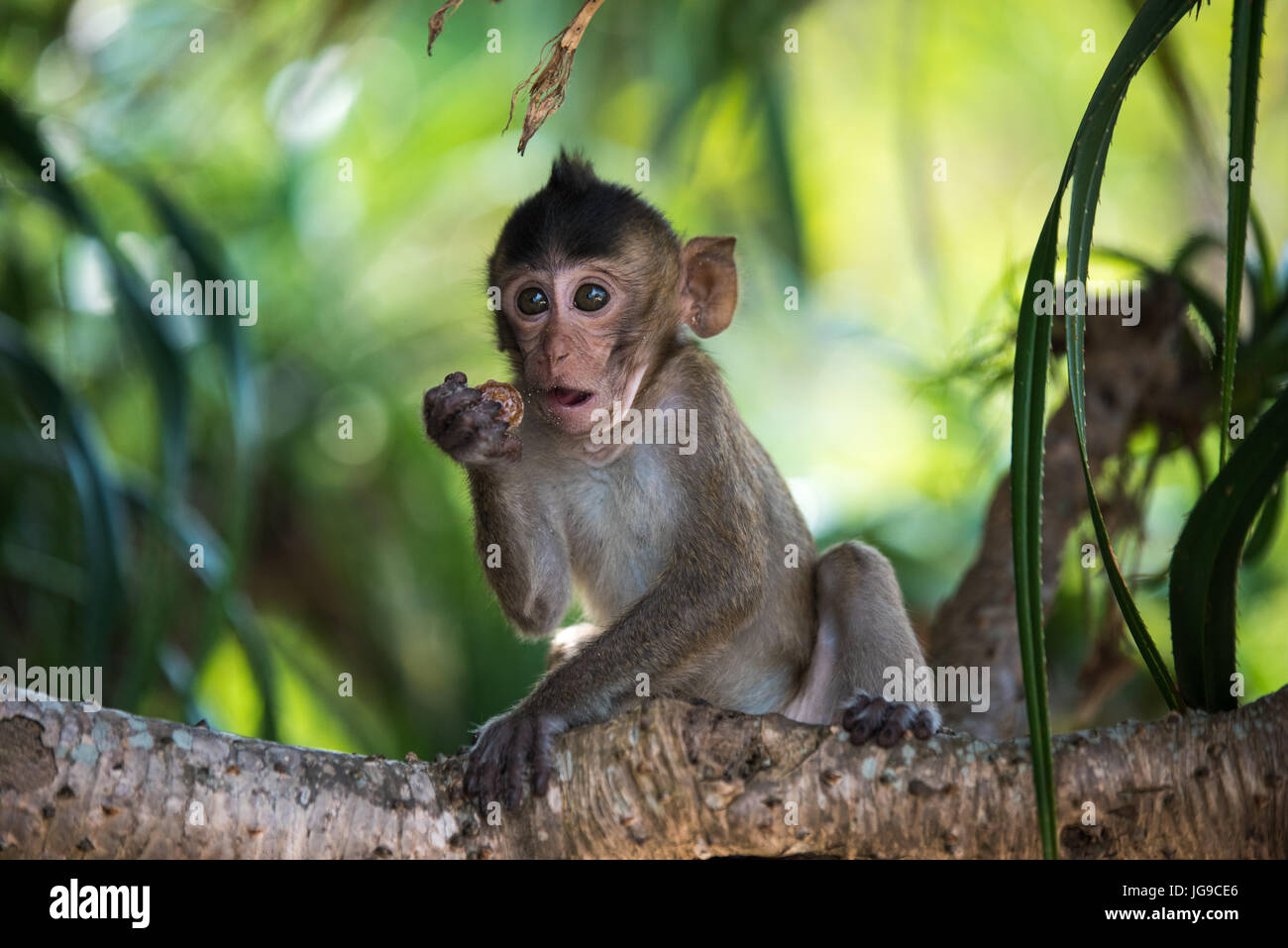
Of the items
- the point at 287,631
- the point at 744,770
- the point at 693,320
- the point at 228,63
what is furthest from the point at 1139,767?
the point at 228,63

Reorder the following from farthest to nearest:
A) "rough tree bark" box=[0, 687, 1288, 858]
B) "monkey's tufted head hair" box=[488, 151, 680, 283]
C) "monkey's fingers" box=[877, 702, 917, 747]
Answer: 1. "monkey's tufted head hair" box=[488, 151, 680, 283]
2. "monkey's fingers" box=[877, 702, 917, 747]
3. "rough tree bark" box=[0, 687, 1288, 858]

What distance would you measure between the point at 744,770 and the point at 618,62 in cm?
670

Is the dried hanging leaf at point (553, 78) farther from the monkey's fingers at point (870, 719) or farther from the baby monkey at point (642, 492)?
the monkey's fingers at point (870, 719)

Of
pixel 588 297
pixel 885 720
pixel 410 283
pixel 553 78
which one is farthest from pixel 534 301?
pixel 410 283

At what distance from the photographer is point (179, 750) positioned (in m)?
2.81

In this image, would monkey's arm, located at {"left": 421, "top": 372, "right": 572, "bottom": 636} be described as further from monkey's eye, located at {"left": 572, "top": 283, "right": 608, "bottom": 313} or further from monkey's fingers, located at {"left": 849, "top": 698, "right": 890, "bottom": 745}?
monkey's fingers, located at {"left": 849, "top": 698, "right": 890, "bottom": 745}

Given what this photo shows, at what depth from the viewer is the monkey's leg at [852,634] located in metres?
4.15

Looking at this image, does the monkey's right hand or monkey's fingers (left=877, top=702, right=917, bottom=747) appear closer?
monkey's fingers (left=877, top=702, right=917, bottom=747)

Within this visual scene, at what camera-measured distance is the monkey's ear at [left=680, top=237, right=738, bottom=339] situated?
4715 mm

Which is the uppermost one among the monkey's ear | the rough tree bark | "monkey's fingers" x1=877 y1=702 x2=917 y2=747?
the monkey's ear

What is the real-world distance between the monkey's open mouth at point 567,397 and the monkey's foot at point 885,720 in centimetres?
136

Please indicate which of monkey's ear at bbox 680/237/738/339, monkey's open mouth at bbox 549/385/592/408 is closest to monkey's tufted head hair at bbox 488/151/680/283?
monkey's ear at bbox 680/237/738/339

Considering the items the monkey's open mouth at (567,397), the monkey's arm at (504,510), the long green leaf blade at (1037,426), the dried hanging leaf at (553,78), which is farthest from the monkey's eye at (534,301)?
the long green leaf blade at (1037,426)

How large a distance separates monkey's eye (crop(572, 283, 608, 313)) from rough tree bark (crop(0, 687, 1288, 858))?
70.6 inches
